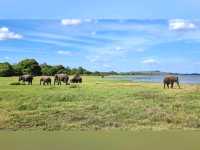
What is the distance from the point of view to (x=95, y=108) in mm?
9180

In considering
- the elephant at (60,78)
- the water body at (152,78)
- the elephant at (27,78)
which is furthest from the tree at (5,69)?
the water body at (152,78)

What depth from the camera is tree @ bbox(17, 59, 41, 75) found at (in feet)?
30.6

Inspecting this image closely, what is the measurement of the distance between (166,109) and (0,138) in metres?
3.19

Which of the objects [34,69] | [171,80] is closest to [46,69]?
[34,69]

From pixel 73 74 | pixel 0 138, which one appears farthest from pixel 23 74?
pixel 0 138

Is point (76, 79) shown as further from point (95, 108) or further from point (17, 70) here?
point (17, 70)

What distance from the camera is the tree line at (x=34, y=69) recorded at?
9297mm

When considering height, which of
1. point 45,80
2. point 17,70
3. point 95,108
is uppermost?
point 17,70

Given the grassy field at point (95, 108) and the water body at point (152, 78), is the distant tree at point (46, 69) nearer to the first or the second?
the grassy field at point (95, 108)

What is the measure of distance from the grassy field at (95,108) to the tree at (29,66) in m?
0.24

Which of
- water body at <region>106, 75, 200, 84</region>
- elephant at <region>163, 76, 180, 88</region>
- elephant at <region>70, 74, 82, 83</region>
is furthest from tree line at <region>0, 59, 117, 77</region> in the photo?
elephant at <region>163, 76, 180, 88</region>

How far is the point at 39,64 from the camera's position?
30.9 feet

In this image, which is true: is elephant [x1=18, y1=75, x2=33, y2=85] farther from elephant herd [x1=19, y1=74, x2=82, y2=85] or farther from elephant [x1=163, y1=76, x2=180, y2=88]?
elephant [x1=163, y1=76, x2=180, y2=88]

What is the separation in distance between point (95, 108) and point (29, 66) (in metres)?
1.60
